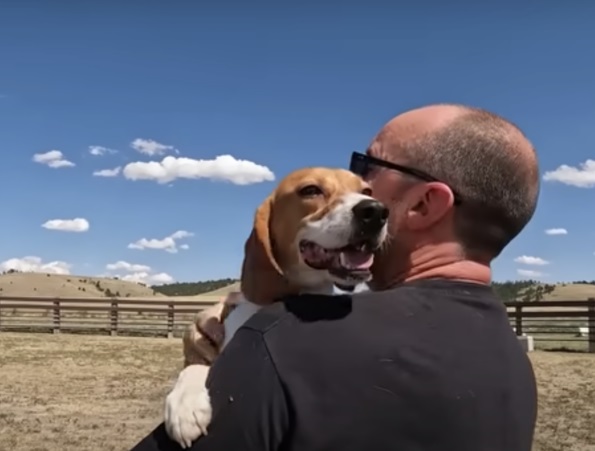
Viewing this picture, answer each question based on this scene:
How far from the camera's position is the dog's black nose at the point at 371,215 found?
7.68ft

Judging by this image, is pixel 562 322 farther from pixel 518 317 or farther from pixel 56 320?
pixel 56 320

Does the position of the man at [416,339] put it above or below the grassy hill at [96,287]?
above

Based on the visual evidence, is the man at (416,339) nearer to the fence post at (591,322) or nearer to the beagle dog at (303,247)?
the beagle dog at (303,247)

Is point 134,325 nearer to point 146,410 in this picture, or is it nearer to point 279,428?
point 146,410

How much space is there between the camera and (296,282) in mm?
2578

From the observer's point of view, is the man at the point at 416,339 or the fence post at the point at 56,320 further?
the fence post at the point at 56,320

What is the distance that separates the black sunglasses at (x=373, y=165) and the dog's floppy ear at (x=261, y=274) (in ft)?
1.28

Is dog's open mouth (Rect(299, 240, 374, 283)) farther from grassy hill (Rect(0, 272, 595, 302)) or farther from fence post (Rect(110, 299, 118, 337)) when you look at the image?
grassy hill (Rect(0, 272, 595, 302))

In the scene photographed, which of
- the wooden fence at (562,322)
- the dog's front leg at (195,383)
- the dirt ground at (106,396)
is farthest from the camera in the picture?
the wooden fence at (562,322)

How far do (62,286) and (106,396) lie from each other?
56677 mm

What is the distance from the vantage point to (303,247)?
270cm

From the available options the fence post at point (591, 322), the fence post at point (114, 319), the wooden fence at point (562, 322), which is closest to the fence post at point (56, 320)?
the fence post at point (114, 319)

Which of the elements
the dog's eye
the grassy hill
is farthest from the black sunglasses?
the grassy hill

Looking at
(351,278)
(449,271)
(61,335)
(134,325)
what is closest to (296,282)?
(351,278)
